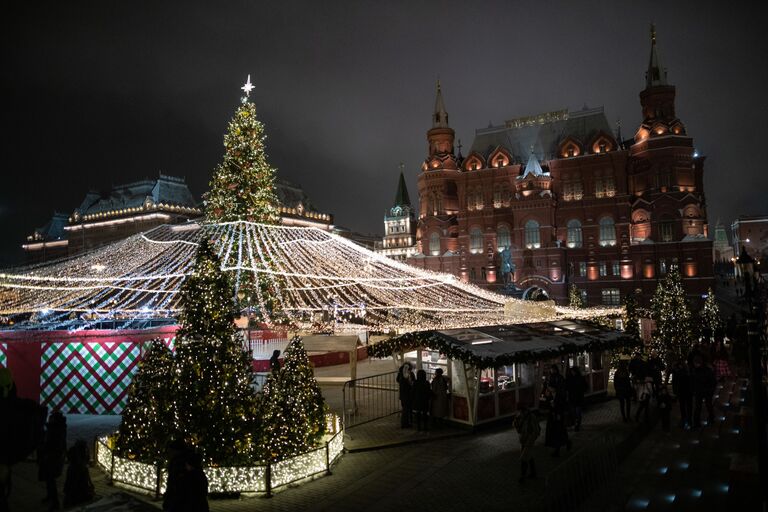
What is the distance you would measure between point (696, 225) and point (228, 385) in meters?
49.1

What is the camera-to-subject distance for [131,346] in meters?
13.2

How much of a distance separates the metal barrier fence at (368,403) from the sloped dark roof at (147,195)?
232ft

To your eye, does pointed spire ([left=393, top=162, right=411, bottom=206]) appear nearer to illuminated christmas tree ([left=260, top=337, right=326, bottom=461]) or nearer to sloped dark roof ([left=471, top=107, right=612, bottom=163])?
sloped dark roof ([left=471, top=107, right=612, bottom=163])

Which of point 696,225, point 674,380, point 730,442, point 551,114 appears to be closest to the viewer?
point 730,442

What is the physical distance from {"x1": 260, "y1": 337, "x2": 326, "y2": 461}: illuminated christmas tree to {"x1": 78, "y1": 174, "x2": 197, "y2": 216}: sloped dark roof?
248ft

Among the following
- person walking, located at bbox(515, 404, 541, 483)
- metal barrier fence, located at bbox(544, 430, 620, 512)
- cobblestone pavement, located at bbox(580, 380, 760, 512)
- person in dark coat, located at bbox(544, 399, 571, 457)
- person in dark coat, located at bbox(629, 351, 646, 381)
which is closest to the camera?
metal barrier fence, located at bbox(544, 430, 620, 512)

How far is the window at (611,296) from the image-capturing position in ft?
159

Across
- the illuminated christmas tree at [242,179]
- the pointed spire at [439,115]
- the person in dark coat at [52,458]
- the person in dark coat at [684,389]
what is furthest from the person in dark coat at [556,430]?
the pointed spire at [439,115]

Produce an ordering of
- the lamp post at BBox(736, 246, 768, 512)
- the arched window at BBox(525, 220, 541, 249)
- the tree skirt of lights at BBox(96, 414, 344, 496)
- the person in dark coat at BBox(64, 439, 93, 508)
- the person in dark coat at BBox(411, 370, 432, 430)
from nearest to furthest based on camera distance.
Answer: the lamp post at BBox(736, 246, 768, 512) → the person in dark coat at BBox(64, 439, 93, 508) → the tree skirt of lights at BBox(96, 414, 344, 496) → the person in dark coat at BBox(411, 370, 432, 430) → the arched window at BBox(525, 220, 541, 249)

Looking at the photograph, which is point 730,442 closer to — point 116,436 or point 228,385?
point 228,385

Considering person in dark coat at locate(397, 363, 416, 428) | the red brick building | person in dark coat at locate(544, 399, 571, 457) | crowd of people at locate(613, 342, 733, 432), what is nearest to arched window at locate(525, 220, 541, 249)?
the red brick building

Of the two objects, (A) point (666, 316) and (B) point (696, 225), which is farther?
(B) point (696, 225)

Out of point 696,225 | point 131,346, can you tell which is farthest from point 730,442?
point 696,225

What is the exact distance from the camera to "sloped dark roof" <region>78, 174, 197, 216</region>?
257 ft
